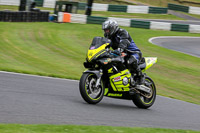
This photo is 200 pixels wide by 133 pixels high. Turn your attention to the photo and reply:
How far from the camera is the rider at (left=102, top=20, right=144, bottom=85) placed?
7.96 m

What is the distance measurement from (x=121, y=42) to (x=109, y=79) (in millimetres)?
856

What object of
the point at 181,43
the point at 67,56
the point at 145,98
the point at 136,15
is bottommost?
the point at 67,56

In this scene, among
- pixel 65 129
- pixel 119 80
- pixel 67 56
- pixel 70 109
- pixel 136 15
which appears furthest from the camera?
pixel 136 15

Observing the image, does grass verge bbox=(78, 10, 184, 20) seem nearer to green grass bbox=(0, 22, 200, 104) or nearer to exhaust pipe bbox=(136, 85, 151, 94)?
green grass bbox=(0, 22, 200, 104)

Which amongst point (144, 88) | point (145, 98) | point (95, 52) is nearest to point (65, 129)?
point (95, 52)

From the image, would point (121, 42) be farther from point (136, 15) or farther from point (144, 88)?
point (136, 15)

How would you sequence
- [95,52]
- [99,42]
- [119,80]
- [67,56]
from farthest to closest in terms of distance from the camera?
[67,56], [119,80], [99,42], [95,52]

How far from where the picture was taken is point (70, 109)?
7.09m

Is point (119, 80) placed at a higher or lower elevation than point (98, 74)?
lower

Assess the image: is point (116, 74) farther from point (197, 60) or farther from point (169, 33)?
point (169, 33)

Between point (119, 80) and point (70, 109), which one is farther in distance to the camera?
point (119, 80)

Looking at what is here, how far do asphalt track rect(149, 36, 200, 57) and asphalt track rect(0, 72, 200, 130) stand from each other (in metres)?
12.2

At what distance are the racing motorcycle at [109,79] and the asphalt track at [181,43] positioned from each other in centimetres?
1251

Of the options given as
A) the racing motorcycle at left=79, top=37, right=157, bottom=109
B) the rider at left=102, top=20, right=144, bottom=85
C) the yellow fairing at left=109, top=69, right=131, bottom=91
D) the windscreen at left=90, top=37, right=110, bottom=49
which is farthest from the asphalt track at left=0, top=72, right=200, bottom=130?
the windscreen at left=90, top=37, right=110, bottom=49
